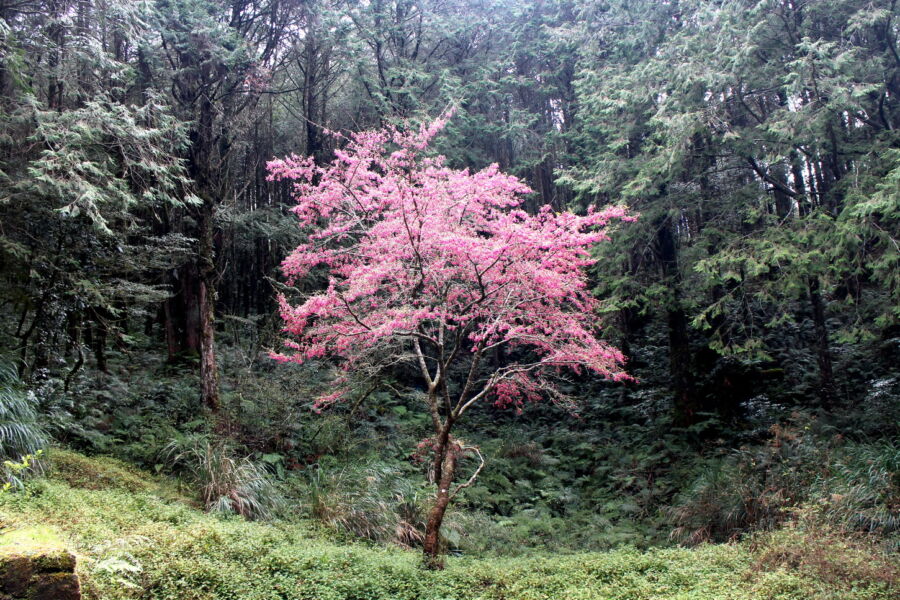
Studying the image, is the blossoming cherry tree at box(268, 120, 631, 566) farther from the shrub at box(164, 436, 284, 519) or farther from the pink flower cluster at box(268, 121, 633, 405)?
the shrub at box(164, 436, 284, 519)

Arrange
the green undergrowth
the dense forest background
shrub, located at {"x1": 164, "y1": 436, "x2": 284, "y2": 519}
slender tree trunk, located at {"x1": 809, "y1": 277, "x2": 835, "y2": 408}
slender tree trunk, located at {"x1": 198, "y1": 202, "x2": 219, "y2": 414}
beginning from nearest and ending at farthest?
the green undergrowth, shrub, located at {"x1": 164, "y1": 436, "x2": 284, "y2": 519}, the dense forest background, slender tree trunk, located at {"x1": 198, "y1": 202, "x2": 219, "y2": 414}, slender tree trunk, located at {"x1": 809, "y1": 277, "x2": 835, "y2": 408}

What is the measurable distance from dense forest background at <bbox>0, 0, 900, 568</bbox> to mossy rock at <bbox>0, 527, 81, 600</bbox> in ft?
11.3

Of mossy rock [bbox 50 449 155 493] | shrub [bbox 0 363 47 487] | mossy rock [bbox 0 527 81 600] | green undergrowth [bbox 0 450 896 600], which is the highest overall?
shrub [bbox 0 363 47 487]

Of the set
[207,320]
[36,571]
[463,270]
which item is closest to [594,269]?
[463,270]

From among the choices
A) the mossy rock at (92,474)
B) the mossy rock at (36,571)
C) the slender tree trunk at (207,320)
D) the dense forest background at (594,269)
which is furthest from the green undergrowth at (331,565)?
the slender tree trunk at (207,320)

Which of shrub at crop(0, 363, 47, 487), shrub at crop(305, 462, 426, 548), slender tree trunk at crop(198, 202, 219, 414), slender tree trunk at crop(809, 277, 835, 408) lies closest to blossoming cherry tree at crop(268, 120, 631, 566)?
shrub at crop(305, 462, 426, 548)

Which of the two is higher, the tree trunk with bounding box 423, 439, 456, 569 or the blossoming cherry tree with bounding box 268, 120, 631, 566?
the blossoming cherry tree with bounding box 268, 120, 631, 566

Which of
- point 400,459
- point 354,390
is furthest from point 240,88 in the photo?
point 400,459

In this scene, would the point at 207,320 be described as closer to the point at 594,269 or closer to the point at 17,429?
the point at 17,429

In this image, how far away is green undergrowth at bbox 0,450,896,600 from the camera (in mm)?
3904

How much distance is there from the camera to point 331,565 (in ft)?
15.5

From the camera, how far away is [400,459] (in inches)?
365

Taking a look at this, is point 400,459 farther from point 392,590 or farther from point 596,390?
point 596,390

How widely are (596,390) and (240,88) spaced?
10.1 meters
